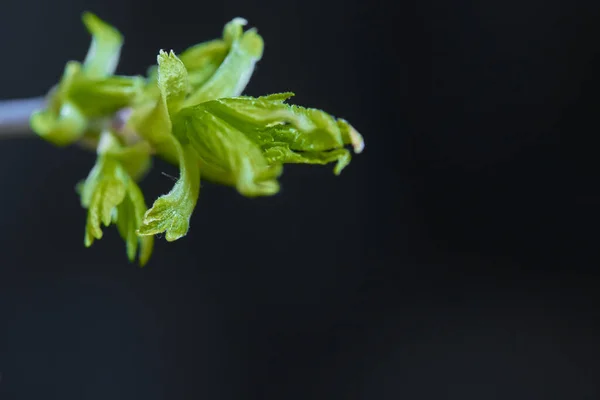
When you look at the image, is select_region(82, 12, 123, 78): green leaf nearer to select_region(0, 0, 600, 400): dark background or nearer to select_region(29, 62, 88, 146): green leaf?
select_region(29, 62, 88, 146): green leaf

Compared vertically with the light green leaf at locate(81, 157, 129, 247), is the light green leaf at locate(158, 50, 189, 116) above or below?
above

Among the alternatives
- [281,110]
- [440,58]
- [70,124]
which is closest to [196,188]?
[281,110]

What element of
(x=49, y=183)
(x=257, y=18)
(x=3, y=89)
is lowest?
(x=49, y=183)

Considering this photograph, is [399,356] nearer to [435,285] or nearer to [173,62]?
[435,285]

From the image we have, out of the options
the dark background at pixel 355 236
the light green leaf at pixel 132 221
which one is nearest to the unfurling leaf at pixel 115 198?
the light green leaf at pixel 132 221

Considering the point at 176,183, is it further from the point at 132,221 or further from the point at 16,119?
the point at 16,119

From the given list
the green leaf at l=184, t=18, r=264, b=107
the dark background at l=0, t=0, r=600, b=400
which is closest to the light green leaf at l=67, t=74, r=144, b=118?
the green leaf at l=184, t=18, r=264, b=107

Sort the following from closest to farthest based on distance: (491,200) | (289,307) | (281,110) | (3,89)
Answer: (281,110)
(3,89)
(289,307)
(491,200)
